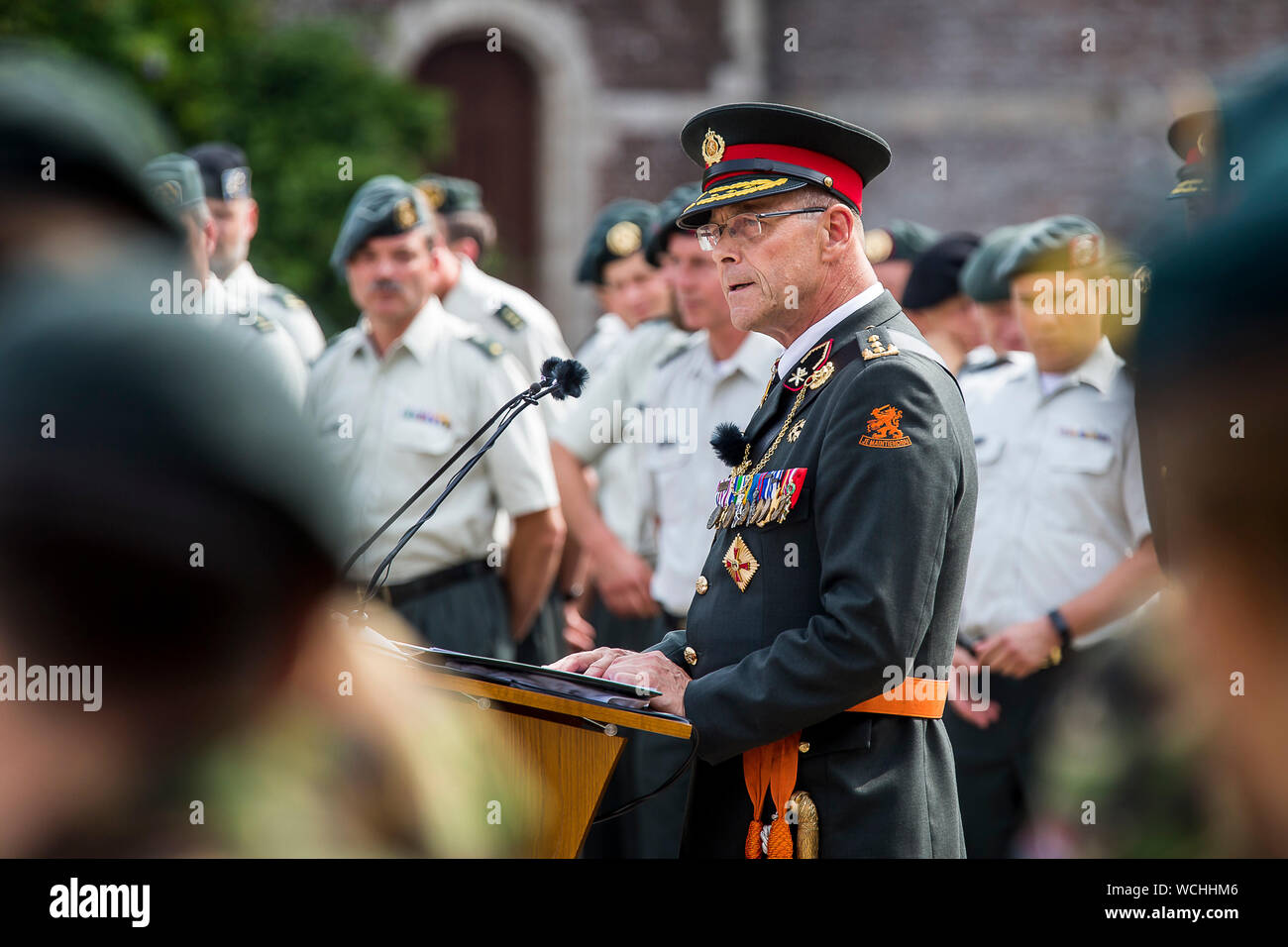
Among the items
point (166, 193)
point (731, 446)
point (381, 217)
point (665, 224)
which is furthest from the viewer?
point (665, 224)

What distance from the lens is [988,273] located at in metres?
5.00

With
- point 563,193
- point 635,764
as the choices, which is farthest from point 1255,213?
point 563,193

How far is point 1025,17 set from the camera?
14.8m

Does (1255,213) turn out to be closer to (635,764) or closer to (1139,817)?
(1139,817)

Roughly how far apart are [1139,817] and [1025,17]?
15.2 meters

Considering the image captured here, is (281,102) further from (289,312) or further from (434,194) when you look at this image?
(289,312)

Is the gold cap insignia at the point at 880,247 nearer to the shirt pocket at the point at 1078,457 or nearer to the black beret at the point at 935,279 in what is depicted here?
the black beret at the point at 935,279

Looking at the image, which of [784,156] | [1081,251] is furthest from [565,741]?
[1081,251]

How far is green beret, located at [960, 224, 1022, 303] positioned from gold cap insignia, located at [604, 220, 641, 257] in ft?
7.29

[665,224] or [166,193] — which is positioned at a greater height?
[665,224]

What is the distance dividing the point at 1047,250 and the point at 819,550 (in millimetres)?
2629

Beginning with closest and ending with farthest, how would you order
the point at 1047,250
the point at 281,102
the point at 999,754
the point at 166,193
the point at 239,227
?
the point at 166,193 < the point at 999,754 < the point at 1047,250 < the point at 239,227 < the point at 281,102

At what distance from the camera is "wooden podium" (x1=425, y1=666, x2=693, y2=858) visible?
6.39 ft
